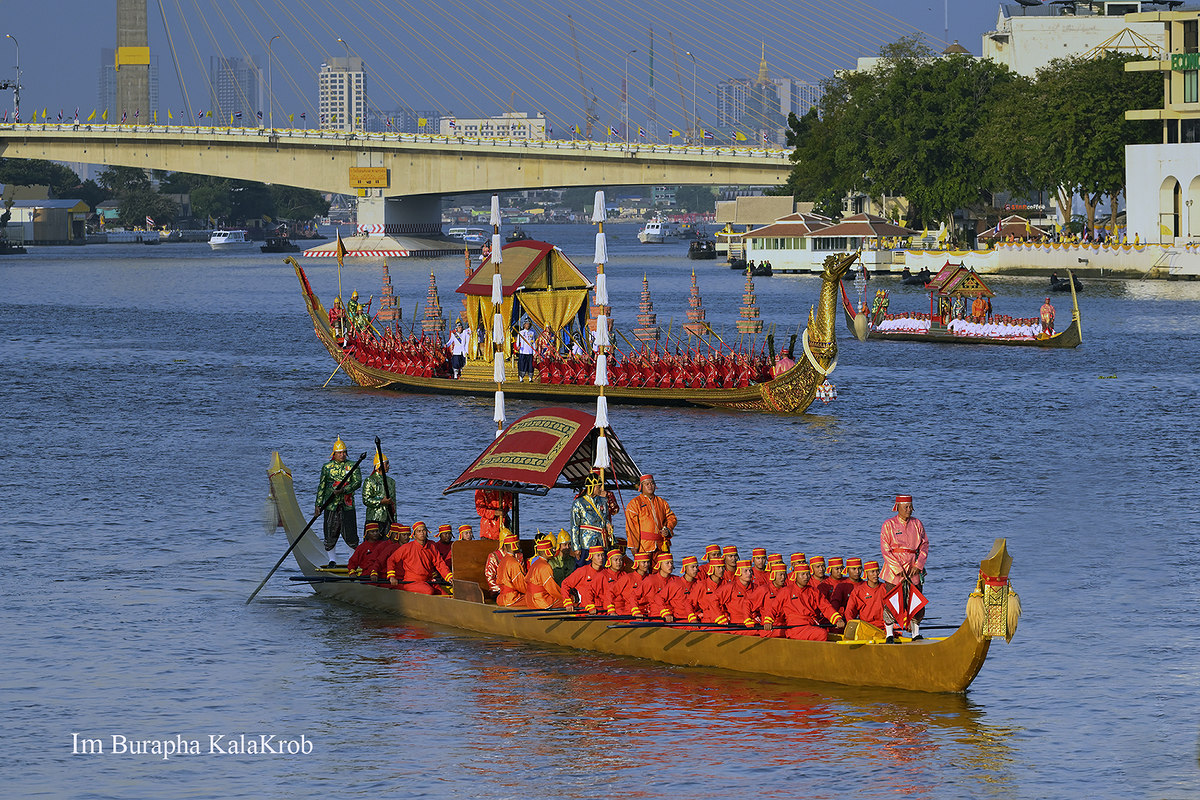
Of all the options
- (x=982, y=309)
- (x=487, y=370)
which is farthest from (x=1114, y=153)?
(x=487, y=370)

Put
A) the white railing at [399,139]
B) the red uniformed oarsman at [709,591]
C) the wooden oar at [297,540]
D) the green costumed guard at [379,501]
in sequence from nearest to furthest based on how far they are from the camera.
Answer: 1. the red uniformed oarsman at [709,591]
2. the green costumed guard at [379,501]
3. the wooden oar at [297,540]
4. the white railing at [399,139]

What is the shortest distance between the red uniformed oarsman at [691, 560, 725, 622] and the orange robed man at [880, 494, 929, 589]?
81.0 inches

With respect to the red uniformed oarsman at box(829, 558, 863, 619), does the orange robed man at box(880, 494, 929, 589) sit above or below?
above

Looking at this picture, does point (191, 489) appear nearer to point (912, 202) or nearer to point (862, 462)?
point (862, 462)

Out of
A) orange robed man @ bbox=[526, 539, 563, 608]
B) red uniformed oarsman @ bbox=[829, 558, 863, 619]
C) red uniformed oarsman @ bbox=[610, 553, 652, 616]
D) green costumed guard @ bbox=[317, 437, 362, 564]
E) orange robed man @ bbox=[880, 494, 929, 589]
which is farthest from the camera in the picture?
green costumed guard @ bbox=[317, 437, 362, 564]

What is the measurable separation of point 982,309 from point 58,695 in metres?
55.0

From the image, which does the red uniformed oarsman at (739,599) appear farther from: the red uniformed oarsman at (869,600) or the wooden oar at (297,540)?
the wooden oar at (297,540)

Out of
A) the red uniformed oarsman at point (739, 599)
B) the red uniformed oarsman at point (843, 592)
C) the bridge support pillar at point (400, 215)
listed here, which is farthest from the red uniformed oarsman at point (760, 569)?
the bridge support pillar at point (400, 215)

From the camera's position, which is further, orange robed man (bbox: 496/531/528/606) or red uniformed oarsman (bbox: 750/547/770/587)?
orange robed man (bbox: 496/531/528/606)

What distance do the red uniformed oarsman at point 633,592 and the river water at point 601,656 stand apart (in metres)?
0.73

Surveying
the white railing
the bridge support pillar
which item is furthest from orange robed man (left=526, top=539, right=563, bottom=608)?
the bridge support pillar

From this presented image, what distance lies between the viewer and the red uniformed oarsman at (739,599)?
21.0 metres

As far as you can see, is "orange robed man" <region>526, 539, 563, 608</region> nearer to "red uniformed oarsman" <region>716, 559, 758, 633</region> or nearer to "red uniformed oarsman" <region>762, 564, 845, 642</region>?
"red uniformed oarsman" <region>716, 559, 758, 633</region>

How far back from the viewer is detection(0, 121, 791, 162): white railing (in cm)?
13600
